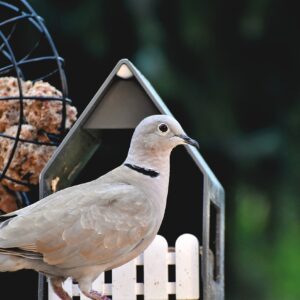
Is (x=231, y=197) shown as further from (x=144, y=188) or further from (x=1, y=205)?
(x=144, y=188)

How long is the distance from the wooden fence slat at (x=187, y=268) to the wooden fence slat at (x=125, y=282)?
0.14m

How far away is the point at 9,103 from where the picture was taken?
4.61 metres

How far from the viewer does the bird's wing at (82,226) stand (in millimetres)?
3783

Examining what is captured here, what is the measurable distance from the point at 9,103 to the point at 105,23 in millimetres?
1976

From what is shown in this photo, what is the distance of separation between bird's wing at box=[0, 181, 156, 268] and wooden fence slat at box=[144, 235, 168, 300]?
50 cm

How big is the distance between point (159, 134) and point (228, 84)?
2.72 metres

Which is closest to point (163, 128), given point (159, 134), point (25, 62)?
point (159, 134)

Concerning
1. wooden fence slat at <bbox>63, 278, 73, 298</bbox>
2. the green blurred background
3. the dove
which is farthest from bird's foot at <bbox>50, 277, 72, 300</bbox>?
the green blurred background

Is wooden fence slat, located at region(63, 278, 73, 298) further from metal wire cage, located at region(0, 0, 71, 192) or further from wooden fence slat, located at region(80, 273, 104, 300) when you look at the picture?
metal wire cage, located at region(0, 0, 71, 192)

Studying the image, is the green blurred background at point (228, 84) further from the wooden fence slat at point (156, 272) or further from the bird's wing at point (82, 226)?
the bird's wing at point (82, 226)

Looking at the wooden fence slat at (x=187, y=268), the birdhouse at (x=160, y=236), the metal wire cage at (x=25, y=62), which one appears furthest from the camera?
the metal wire cage at (x=25, y=62)

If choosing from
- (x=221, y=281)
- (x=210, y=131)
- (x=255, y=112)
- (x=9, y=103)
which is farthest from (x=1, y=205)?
(x=255, y=112)

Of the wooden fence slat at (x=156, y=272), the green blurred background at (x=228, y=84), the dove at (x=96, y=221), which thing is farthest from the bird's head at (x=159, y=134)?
the green blurred background at (x=228, y=84)

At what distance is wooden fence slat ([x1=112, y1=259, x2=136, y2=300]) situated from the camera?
4.35 metres
